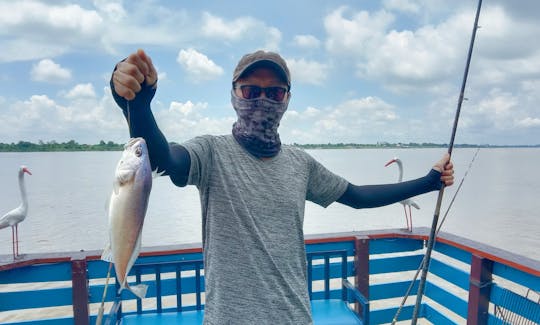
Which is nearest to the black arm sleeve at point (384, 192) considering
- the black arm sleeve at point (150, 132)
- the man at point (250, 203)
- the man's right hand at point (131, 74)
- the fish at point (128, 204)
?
the man at point (250, 203)

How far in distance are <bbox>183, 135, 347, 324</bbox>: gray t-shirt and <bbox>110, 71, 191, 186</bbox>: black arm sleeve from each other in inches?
3.5

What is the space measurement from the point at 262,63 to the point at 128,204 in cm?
87

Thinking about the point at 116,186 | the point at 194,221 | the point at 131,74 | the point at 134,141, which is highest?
the point at 131,74

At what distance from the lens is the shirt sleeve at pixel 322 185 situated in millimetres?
1955

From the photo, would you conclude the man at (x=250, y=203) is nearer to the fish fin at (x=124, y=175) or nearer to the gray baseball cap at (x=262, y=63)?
the gray baseball cap at (x=262, y=63)

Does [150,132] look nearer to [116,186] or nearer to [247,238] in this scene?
[116,186]

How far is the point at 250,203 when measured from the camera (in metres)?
1.56

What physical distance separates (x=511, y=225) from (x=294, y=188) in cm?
1555

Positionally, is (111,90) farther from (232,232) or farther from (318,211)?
(318,211)

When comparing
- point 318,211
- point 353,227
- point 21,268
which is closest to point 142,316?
point 21,268

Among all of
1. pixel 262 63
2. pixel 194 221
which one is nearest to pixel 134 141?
pixel 262 63

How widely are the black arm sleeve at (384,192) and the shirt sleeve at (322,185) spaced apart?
3.0 inches

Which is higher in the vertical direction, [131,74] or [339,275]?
[131,74]

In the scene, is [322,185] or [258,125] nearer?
[258,125]
